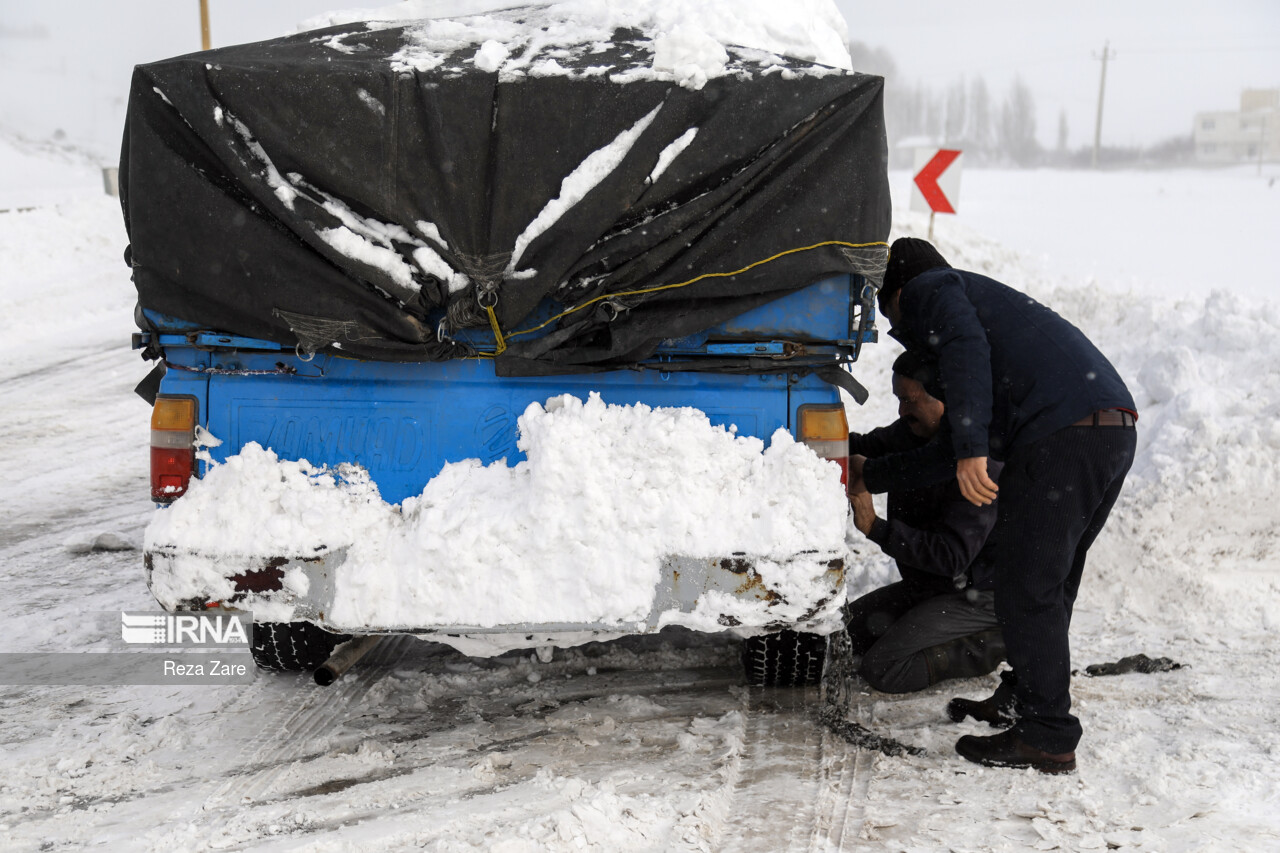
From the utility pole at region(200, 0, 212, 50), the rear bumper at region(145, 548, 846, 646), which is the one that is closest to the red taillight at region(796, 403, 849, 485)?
the rear bumper at region(145, 548, 846, 646)

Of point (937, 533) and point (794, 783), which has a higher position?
point (937, 533)

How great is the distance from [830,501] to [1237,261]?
1555 cm

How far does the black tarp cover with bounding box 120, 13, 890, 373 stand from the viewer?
10.0 feet

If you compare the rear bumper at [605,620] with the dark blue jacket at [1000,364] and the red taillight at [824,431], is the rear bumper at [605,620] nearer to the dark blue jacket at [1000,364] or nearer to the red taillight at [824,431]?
the red taillight at [824,431]

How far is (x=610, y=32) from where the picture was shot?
380 centimetres

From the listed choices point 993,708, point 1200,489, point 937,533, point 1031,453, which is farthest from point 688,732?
point 1200,489

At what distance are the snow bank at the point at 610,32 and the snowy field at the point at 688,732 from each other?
7.36ft

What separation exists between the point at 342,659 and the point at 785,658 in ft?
5.41

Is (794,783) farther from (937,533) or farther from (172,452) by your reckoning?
(172,452)

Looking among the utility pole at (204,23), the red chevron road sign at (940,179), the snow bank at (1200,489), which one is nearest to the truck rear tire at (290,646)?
the snow bank at (1200,489)

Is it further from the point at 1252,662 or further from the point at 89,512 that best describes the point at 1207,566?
the point at 89,512

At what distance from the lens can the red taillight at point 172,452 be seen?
3.19 m

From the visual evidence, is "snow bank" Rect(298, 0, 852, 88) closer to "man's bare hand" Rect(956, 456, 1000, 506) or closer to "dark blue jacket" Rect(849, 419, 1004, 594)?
"man's bare hand" Rect(956, 456, 1000, 506)

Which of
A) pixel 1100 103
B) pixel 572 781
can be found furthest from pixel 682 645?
pixel 1100 103
